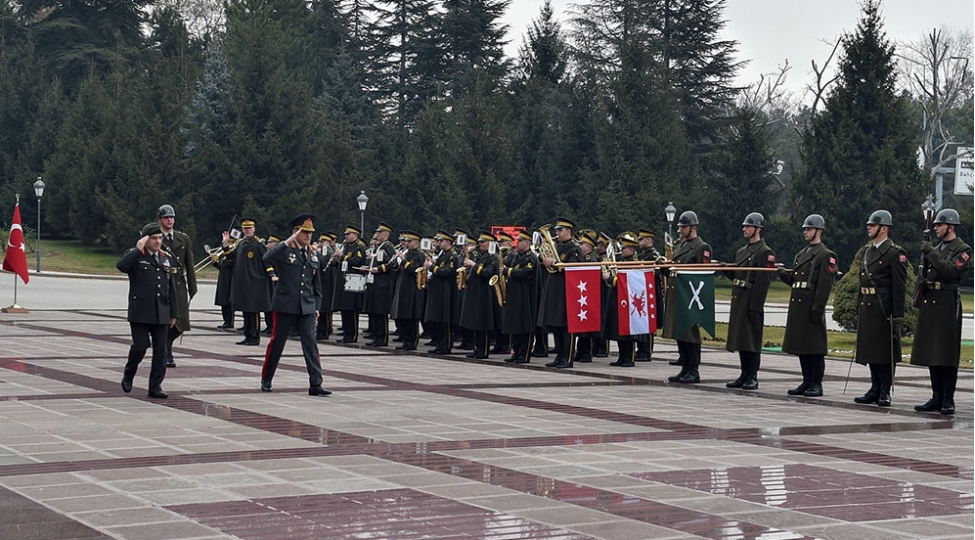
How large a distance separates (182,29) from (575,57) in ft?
72.9

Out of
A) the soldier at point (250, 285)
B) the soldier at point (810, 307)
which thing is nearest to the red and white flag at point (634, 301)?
the soldier at point (810, 307)

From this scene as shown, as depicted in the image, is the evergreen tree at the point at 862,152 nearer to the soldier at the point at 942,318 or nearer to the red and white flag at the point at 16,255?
the red and white flag at the point at 16,255

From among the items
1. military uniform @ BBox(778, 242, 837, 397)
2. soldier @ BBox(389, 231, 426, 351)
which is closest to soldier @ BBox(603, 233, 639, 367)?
soldier @ BBox(389, 231, 426, 351)

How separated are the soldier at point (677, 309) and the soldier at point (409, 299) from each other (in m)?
5.56

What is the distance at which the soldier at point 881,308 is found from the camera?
43.4ft

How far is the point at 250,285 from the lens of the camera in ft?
70.4

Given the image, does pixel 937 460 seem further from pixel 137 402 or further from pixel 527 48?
pixel 527 48

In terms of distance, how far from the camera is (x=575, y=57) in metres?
65.6

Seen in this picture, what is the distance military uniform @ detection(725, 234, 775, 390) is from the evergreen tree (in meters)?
39.5

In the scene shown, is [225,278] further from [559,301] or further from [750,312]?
[750,312]

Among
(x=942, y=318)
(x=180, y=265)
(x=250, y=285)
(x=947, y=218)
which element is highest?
(x=947, y=218)

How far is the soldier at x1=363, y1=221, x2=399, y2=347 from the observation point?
70.0 feet

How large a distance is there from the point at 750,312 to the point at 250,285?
941cm

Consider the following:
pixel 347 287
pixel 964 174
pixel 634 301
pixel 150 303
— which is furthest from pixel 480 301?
pixel 964 174
